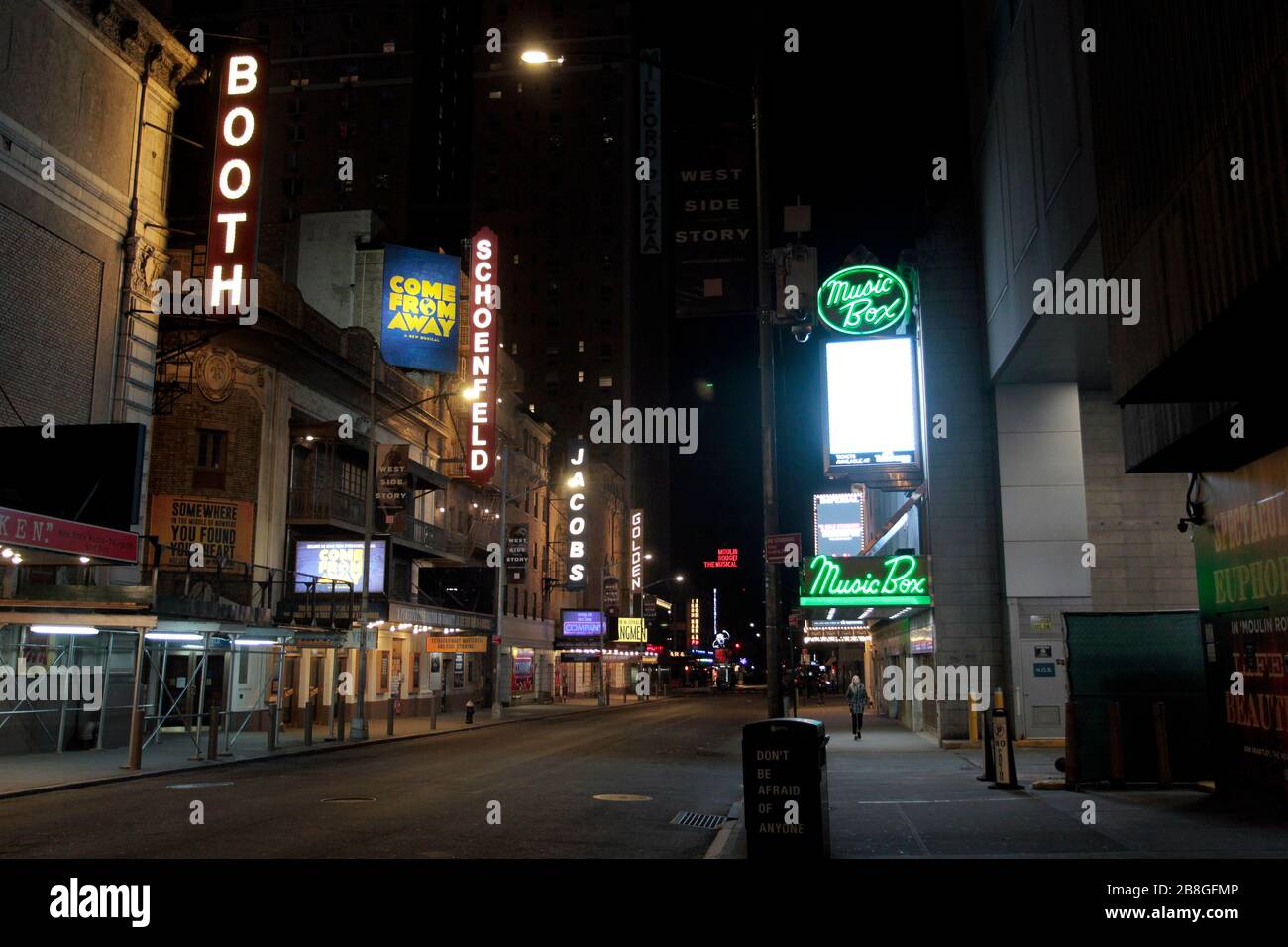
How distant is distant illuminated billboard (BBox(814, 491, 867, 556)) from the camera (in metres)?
47.7

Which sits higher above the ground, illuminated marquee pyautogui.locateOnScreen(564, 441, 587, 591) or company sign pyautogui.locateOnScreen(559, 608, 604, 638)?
illuminated marquee pyautogui.locateOnScreen(564, 441, 587, 591)

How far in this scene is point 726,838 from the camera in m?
11.8

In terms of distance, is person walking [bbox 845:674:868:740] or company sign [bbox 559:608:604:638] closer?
person walking [bbox 845:674:868:740]

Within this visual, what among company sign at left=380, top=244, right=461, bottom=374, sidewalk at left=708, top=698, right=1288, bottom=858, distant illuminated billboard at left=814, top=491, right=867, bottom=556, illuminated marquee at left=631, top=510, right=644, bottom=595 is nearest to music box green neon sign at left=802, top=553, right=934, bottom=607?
sidewalk at left=708, top=698, right=1288, bottom=858

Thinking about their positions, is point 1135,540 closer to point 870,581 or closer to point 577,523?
point 870,581

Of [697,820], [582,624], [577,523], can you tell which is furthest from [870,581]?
[577,523]

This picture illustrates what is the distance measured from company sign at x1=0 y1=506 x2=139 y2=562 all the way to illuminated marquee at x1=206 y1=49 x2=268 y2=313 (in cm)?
800

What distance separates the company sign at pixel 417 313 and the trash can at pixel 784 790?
3545 cm

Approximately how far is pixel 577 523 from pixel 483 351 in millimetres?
23058

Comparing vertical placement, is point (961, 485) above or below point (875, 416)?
below

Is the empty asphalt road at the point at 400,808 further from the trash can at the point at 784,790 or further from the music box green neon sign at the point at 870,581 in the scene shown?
the music box green neon sign at the point at 870,581

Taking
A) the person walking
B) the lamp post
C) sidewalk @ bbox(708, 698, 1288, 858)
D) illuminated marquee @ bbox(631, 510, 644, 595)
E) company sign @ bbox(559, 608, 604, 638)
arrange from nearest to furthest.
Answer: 1. sidewalk @ bbox(708, 698, 1288, 858)
2. the lamp post
3. the person walking
4. company sign @ bbox(559, 608, 604, 638)
5. illuminated marquee @ bbox(631, 510, 644, 595)

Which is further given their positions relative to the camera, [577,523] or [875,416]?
[577,523]

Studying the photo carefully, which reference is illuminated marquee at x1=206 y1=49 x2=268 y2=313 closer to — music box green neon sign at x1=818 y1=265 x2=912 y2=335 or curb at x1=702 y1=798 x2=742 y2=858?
music box green neon sign at x1=818 y1=265 x2=912 y2=335
